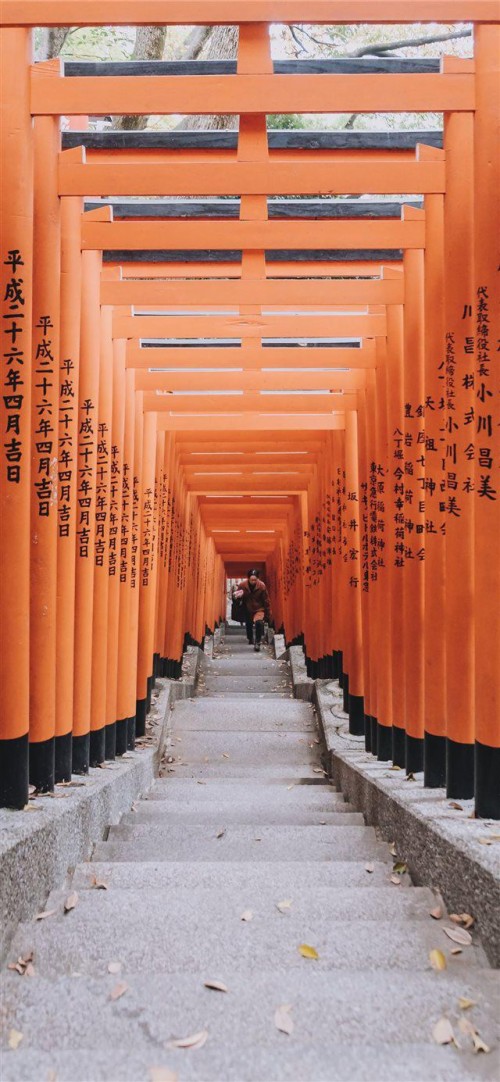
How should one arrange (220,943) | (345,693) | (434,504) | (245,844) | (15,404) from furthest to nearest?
(345,693) < (434,504) < (245,844) < (15,404) < (220,943)

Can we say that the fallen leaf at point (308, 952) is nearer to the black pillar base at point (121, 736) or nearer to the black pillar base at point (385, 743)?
the black pillar base at point (385, 743)

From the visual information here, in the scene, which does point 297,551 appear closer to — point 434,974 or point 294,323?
point 294,323

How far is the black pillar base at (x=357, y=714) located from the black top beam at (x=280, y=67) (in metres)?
5.75

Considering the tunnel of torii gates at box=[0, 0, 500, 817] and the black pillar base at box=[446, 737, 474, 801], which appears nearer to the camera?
the tunnel of torii gates at box=[0, 0, 500, 817]

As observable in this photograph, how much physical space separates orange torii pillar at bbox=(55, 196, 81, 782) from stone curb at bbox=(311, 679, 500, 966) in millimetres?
1990

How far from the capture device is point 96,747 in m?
6.41

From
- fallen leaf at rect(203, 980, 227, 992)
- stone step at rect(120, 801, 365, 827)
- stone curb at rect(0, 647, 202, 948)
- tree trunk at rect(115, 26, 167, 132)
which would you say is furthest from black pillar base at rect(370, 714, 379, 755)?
tree trunk at rect(115, 26, 167, 132)

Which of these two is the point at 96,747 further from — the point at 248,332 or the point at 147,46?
the point at 147,46

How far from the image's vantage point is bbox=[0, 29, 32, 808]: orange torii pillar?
13.6ft

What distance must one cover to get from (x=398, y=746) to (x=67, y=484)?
9.95 ft

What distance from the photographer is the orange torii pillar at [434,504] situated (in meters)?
5.07

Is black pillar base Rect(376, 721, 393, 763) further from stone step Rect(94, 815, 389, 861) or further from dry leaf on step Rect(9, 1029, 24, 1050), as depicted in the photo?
dry leaf on step Rect(9, 1029, 24, 1050)

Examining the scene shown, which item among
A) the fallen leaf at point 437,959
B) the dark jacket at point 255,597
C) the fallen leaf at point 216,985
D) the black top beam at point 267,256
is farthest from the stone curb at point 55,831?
the dark jacket at point 255,597

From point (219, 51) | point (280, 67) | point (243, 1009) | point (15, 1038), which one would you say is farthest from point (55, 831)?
point (219, 51)
